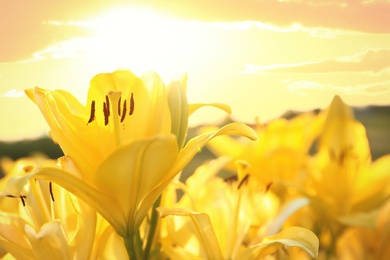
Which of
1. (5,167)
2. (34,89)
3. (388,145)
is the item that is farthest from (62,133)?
(388,145)

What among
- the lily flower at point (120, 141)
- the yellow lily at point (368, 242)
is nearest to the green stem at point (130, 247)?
the lily flower at point (120, 141)

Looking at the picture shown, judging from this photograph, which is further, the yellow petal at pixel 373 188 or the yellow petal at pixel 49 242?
the yellow petal at pixel 373 188

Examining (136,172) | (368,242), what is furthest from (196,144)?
(368,242)

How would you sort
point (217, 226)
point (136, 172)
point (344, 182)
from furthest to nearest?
point (344, 182)
point (217, 226)
point (136, 172)

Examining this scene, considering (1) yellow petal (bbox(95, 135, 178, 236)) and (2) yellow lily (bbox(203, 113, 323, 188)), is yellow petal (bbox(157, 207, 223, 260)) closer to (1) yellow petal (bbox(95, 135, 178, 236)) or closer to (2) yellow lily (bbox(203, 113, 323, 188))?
(1) yellow petal (bbox(95, 135, 178, 236))

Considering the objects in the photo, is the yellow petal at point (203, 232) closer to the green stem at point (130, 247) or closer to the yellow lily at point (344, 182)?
the green stem at point (130, 247)

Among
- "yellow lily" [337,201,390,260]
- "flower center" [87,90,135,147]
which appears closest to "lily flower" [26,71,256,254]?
"flower center" [87,90,135,147]

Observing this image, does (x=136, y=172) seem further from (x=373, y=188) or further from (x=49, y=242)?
(x=373, y=188)
